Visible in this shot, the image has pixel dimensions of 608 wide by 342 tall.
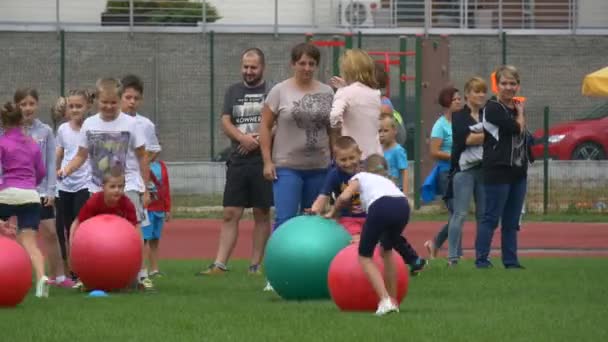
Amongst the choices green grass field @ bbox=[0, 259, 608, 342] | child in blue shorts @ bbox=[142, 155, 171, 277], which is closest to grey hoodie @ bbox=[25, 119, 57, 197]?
green grass field @ bbox=[0, 259, 608, 342]

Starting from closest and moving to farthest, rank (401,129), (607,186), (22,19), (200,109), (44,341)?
(44,341) < (401,129) < (607,186) < (200,109) < (22,19)

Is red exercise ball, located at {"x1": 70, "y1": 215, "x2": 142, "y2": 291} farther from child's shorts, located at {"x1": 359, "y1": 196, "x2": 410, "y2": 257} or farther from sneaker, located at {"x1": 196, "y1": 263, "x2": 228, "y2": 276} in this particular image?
child's shorts, located at {"x1": 359, "y1": 196, "x2": 410, "y2": 257}

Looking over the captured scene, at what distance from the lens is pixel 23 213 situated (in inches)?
455

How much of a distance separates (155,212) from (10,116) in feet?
9.30

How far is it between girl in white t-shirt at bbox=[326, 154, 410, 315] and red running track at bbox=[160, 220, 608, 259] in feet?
23.5

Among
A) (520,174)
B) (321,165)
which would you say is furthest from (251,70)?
(520,174)

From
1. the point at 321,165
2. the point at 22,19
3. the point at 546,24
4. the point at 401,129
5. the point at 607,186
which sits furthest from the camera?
the point at 546,24

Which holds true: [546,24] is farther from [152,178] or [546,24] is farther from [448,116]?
[152,178]

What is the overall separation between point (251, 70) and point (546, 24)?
75.8 ft

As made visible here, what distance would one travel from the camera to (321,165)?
39.6 feet

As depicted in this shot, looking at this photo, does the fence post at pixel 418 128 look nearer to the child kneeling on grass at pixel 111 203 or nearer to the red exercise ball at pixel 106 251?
the child kneeling on grass at pixel 111 203

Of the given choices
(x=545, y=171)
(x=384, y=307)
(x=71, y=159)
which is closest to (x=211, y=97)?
(x=545, y=171)

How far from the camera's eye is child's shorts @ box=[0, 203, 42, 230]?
1149 cm

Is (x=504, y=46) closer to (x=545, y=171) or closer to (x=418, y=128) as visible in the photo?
(x=545, y=171)
